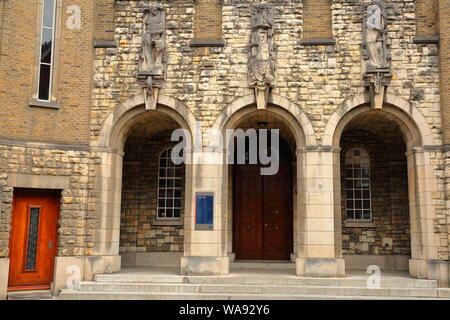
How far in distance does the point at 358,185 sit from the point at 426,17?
17.7 feet

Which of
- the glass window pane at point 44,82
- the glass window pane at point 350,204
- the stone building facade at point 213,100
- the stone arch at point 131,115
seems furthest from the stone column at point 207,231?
the glass window pane at point 350,204

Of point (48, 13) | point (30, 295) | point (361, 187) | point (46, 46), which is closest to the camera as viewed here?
point (30, 295)

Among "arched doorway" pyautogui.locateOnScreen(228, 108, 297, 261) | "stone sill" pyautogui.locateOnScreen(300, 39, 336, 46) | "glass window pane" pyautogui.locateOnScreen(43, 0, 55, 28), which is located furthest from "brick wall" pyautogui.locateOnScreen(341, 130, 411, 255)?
"glass window pane" pyautogui.locateOnScreen(43, 0, 55, 28)

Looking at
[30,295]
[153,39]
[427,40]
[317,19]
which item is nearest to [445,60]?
[427,40]

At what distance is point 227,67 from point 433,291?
305 inches

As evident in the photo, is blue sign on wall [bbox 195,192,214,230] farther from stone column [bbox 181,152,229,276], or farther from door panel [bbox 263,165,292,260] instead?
door panel [bbox 263,165,292,260]

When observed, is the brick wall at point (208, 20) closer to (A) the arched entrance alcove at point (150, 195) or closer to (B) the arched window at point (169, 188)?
(A) the arched entrance alcove at point (150, 195)

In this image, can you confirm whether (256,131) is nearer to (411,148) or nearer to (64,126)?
(411,148)

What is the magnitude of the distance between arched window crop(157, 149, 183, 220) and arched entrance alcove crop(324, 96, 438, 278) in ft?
17.0

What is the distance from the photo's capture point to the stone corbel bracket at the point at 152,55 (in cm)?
Result: 1252

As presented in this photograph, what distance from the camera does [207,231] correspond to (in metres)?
12.1

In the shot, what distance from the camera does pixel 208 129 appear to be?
12.4 m

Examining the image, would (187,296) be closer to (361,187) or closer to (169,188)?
(169,188)

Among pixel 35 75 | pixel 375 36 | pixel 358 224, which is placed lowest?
pixel 358 224
